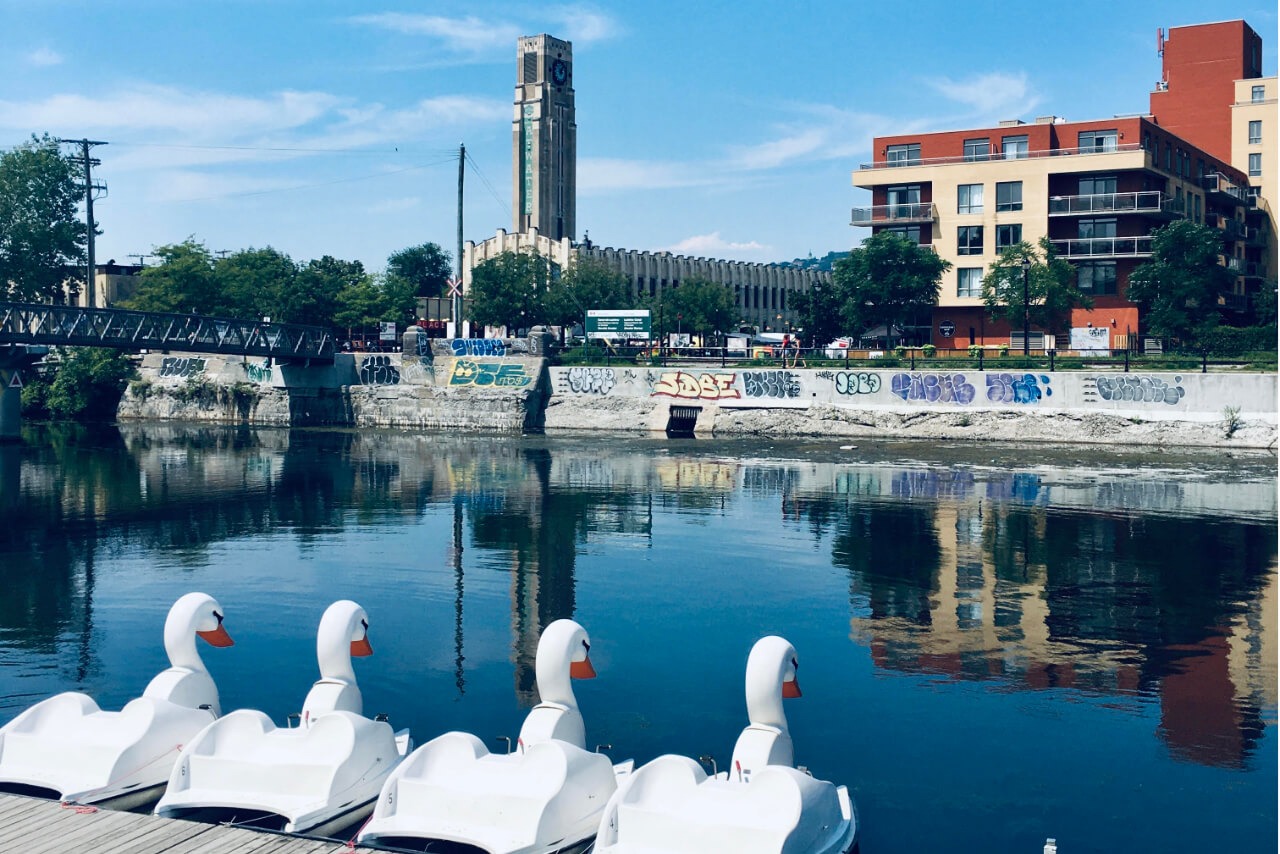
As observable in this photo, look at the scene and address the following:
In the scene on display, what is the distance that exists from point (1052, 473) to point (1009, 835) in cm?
3397

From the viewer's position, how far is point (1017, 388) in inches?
2264

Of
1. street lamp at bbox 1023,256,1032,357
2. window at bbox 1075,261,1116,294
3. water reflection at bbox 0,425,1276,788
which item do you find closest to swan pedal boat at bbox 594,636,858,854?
water reflection at bbox 0,425,1276,788

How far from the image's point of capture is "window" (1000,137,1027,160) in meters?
75.4

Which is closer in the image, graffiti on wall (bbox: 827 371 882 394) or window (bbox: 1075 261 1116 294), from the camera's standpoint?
graffiti on wall (bbox: 827 371 882 394)

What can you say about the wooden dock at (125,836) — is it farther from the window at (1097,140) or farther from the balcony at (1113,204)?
the window at (1097,140)

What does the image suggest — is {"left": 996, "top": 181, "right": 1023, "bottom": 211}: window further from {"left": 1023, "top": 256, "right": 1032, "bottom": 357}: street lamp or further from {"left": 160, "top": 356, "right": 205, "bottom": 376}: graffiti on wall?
{"left": 160, "top": 356, "right": 205, "bottom": 376}: graffiti on wall

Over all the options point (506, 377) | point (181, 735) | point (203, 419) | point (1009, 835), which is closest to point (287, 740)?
point (181, 735)

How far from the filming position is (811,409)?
62.0 m

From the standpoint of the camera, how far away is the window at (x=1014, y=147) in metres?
75.4

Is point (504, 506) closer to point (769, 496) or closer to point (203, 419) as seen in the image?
point (769, 496)

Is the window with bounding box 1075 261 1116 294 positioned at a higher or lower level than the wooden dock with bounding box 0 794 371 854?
higher

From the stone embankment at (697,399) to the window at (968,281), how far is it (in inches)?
762

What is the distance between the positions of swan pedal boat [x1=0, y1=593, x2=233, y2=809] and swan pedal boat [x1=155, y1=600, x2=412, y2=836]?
21.6 inches

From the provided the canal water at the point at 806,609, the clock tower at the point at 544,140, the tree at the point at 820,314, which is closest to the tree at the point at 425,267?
the clock tower at the point at 544,140
